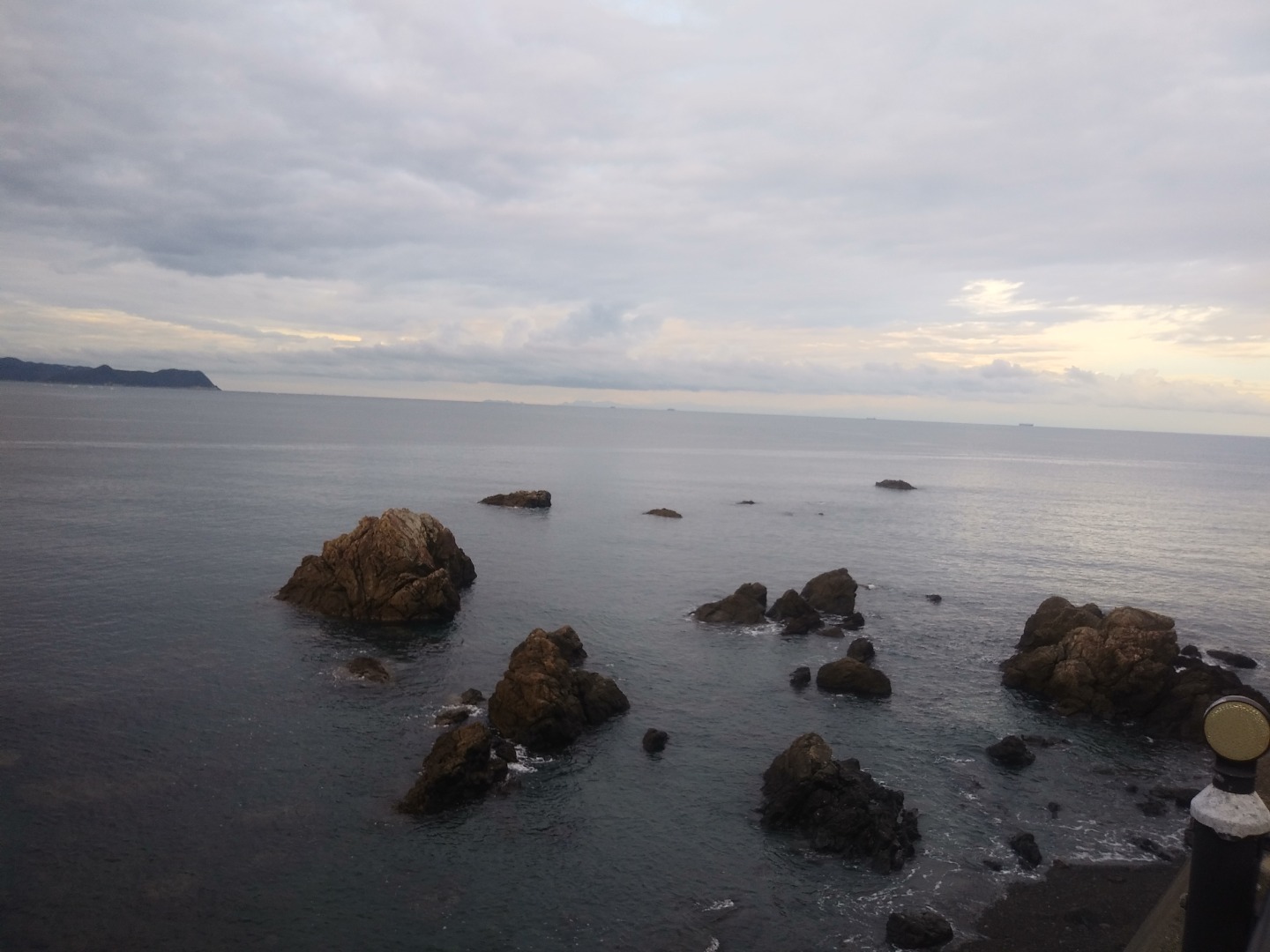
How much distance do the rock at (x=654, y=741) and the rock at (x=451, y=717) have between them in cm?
847

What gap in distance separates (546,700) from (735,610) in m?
22.4

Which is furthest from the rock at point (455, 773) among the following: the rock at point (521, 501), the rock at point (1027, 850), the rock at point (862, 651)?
the rock at point (521, 501)

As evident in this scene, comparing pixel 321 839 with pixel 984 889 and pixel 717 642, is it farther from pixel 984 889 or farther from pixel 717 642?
pixel 717 642

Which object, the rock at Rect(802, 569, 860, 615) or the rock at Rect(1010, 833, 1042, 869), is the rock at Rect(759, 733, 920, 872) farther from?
the rock at Rect(802, 569, 860, 615)

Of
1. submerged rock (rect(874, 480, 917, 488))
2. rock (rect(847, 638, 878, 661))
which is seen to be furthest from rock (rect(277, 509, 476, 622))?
submerged rock (rect(874, 480, 917, 488))

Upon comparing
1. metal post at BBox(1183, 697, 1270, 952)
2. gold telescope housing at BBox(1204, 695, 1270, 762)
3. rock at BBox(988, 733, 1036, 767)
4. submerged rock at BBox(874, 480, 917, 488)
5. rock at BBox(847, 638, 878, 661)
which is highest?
gold telescope housing at BBox(1204, 695, 1270, 762)

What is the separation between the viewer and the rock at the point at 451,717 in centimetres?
3581

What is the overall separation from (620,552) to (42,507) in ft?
198

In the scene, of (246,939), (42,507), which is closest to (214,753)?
(246,939)

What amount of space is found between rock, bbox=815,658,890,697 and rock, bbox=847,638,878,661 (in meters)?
4.33

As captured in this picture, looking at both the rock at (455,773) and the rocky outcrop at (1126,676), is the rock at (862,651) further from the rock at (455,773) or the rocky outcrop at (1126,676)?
the rock at (455,773)

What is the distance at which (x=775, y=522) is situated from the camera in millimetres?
98938

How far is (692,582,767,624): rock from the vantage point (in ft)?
177

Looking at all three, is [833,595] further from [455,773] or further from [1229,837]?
[1229,837]
